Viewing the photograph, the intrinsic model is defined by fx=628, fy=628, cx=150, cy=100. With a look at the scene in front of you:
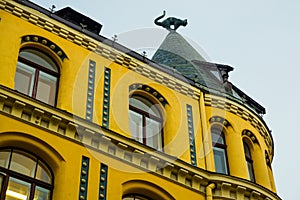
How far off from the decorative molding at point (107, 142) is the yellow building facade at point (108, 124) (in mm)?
30

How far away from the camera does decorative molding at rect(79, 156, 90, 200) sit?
626 inches

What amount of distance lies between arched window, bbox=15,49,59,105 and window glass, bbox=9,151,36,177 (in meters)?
2.01

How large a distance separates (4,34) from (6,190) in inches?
195

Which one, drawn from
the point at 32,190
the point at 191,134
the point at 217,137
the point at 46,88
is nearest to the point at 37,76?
the point at 46,88

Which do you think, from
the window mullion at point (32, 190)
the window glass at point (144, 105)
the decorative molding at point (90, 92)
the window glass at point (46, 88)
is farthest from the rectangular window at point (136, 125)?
the window mullion at point (32, 190)

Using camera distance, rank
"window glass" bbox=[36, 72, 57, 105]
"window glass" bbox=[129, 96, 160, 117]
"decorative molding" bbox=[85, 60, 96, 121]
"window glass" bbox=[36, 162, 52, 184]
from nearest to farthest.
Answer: "window glass" bbox=[36, 162, 52, 184] < "window glass" bbox=[36, 72, 57, 105] < "decorative molding" bbox=[85, 60, 96, 121] < "window glass" bbox=[129, 96, 160, 117]

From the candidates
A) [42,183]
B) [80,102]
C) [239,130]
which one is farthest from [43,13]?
[239,130]

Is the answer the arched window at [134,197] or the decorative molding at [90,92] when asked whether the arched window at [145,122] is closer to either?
the decorative molding at [90,92]

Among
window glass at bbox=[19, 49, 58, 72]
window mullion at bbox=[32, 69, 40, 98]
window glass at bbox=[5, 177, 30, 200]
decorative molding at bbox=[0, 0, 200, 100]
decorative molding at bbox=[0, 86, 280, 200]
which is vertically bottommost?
window glass at bbox=[5, 177, 30, 200]

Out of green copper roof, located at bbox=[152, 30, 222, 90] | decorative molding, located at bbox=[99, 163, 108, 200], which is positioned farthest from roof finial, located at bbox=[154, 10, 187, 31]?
decorative molding, located at bbox=[99, 163, 108, 200]

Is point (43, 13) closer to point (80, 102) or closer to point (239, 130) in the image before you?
point (80, 102)

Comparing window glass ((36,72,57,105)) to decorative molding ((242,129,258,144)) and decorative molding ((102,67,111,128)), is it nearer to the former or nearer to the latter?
decorative molding ((102,67,111,128))

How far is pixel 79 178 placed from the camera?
1616cm

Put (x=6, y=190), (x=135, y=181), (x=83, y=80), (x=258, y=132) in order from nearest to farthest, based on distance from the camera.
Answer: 1. (x=6, y=190)
2. (x=135, y=181)
3. (x=83, y=80)
4. (x=258, y=132)
